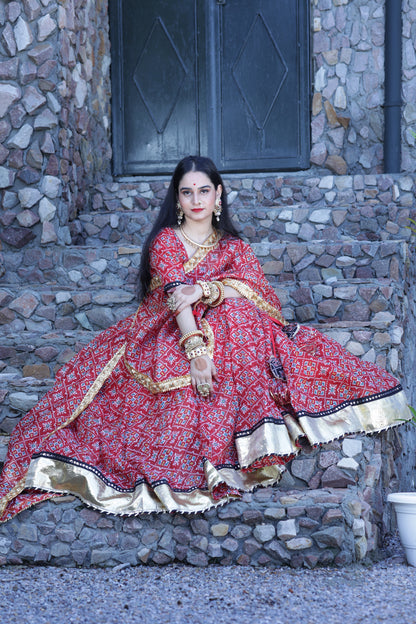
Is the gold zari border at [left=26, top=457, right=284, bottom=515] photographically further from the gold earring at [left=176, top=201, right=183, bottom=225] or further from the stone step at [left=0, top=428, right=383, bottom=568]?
the gold earring at [left=176, top=201, right=183, bottom=225]

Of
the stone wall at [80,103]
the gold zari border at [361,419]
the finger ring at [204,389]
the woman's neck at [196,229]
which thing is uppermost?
the stone wall at [80,103]

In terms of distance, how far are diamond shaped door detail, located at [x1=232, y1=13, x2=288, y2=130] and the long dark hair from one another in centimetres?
241

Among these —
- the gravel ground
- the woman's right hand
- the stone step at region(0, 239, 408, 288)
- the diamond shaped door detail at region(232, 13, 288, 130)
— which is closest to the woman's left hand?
the woman's right hand

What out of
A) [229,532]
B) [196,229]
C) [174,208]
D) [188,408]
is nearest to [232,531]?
[229,532]

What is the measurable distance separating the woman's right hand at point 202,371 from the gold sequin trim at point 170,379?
0.03 metres

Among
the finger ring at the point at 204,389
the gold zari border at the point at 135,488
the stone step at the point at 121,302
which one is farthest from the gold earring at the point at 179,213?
the gold zari border at the point at 135,488

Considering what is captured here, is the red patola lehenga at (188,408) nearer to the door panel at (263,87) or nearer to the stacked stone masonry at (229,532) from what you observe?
the stacked stone masonry at (229,532)

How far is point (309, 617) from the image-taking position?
2199mm

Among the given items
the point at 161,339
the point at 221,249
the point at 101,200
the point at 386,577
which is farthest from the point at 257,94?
the point at 386,577

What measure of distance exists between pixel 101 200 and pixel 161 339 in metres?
2.33

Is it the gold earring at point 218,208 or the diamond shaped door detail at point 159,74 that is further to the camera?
the diamond shaped door detail at point 159,74

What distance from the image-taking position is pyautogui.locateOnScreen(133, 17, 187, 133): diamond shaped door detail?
567 centimetres

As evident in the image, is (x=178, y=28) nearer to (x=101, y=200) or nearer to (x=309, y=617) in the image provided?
(x=101, y=200)

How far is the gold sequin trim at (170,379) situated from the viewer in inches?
114
